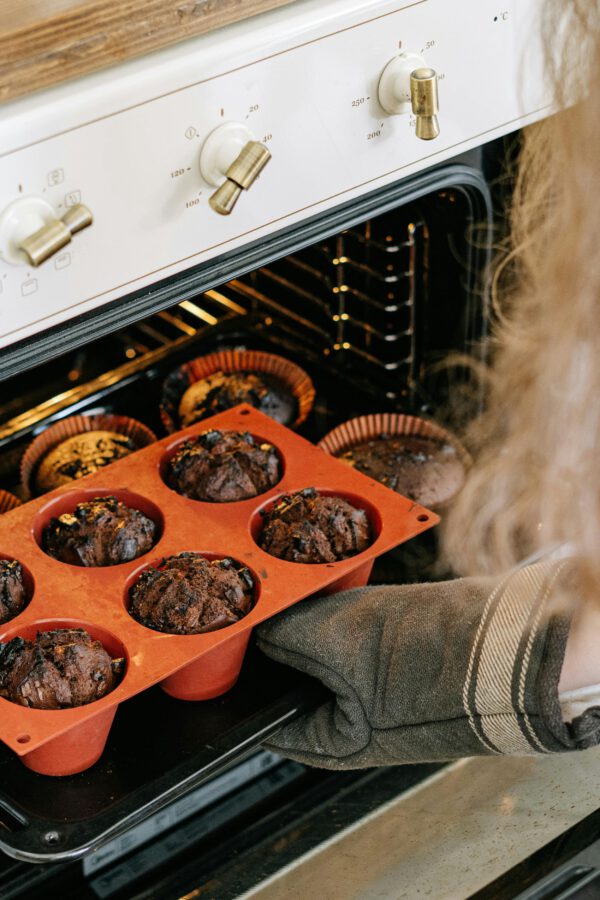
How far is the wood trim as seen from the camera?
1.04m

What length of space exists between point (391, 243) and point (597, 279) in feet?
2.54

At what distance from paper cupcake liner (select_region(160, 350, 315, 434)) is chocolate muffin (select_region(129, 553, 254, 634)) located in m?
0.52

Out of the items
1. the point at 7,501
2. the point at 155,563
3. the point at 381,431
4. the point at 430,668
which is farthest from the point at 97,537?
the point at 381,431

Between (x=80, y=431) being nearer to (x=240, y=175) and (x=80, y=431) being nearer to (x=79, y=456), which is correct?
(x=79, y=456)

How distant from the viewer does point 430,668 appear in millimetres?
1337

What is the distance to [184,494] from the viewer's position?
1.53 metres

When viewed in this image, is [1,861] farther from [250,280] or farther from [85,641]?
[250,280]

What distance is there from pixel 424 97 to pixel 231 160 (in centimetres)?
22

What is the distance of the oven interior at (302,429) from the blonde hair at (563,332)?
0.96ft

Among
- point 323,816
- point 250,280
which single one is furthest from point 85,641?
point 250,280

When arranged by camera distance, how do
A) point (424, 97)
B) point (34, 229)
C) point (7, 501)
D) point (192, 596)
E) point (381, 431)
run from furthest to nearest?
point (381, 431)
point (7, 501)
point (192, 596)
point (424, 97)
point (34, 229)

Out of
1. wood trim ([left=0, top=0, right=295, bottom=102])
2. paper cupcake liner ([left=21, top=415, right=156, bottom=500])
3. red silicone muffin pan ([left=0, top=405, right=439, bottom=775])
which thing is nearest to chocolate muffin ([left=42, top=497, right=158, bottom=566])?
red silicone muffin pan ([left=0, top=405, right=439, bottom=775])

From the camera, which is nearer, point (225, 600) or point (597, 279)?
point (597, 279)

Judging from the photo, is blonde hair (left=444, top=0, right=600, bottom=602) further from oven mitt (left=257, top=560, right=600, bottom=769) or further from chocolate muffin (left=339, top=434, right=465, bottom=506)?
chocolate muffin (left=339, top=434, right=465, bottom=506)
